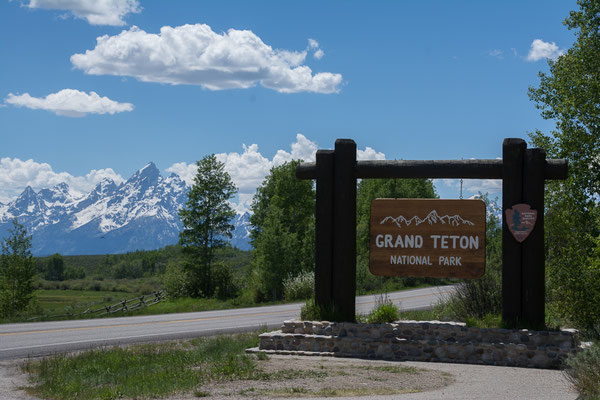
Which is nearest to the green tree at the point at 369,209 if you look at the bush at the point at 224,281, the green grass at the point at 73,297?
the bush at the point at 224,281

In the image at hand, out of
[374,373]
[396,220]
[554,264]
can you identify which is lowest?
[374,373]

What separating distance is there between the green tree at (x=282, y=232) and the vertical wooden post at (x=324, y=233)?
845 inches

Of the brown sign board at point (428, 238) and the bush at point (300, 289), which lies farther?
the bush at point (300, 289)

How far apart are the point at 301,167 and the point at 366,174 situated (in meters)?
1.56

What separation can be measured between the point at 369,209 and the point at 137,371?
4521cm

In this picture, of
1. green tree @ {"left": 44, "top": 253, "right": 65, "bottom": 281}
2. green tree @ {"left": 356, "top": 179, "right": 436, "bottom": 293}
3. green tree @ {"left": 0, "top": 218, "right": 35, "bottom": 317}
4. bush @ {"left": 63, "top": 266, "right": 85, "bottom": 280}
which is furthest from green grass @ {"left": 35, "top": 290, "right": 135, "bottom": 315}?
bush @ {"left": 63, "top": 266, "right": 85, "bottom": 280}

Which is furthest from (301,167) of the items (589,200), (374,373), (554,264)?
(589,200)

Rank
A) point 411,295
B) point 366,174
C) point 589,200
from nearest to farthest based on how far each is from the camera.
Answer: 1. point 366,174
2. point 589,200
3. point 411,295

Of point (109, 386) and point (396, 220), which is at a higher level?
point (396, 220)

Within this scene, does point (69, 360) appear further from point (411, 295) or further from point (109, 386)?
point (411, 295)

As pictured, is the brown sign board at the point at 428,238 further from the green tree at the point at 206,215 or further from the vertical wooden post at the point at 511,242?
the green tree at the point at 206,215

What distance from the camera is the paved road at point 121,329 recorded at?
14.7 meters

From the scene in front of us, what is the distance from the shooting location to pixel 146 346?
1413cm

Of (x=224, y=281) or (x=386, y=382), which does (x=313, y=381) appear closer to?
(x=386, y=382)
